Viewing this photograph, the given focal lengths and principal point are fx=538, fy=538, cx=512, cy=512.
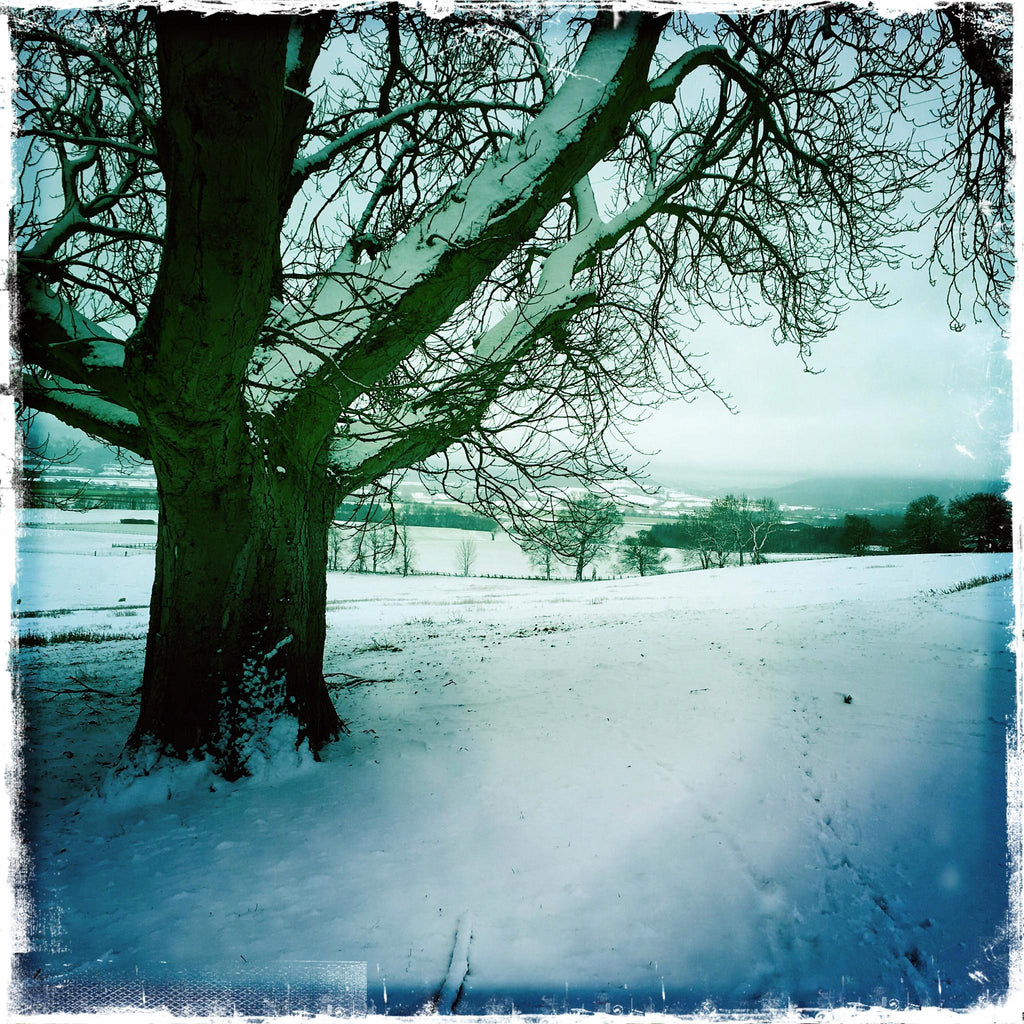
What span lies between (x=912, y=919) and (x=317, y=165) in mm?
5644

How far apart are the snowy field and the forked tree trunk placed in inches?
10.4

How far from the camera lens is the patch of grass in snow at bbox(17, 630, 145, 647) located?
9.95m

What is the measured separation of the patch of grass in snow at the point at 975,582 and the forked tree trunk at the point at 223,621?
13387 millimetres

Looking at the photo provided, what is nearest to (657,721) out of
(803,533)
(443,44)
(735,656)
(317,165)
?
(735,656)

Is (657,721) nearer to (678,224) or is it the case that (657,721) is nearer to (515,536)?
(515,536)

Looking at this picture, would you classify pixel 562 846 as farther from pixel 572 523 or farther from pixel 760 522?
pixel 760 522

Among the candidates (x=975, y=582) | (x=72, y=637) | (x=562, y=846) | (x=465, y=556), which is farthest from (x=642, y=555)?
(x=562, y=846)

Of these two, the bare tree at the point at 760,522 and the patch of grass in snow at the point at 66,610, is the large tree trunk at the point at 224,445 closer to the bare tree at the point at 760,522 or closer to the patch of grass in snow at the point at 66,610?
the patch of grass in snow at the point at 66,610

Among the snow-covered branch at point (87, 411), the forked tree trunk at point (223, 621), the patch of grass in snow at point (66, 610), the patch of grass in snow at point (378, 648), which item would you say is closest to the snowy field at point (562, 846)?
the forked tree trunk at point (223, 621)

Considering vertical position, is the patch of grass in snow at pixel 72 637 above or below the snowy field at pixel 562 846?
below

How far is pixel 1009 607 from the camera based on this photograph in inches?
352

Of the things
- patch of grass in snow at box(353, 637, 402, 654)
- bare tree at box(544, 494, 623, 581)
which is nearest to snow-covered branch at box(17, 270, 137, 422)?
bare tree at box(544, 494, 623, 581)

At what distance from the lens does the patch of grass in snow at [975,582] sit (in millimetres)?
12078

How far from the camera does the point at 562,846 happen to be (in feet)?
10.00
